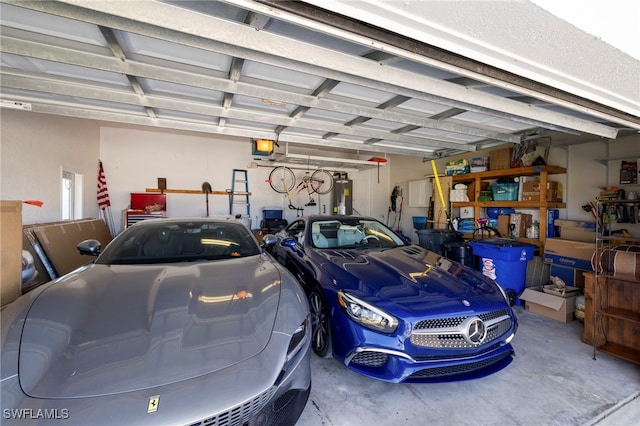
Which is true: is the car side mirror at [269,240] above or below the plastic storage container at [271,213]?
below

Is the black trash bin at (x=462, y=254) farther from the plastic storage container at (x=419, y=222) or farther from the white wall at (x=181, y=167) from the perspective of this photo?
the white wall at (x=181, y=167)

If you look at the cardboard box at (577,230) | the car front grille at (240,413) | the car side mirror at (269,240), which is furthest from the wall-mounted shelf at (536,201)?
the car front grille at (240,413)

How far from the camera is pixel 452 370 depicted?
1.73m

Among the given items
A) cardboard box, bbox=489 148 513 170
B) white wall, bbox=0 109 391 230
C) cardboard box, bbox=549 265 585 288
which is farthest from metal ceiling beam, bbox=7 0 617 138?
white wall, bbox=0 109 391 230

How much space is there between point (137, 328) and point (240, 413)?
24.2 inches

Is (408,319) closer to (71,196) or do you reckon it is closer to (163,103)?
(163,103)

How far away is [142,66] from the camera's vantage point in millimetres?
1865

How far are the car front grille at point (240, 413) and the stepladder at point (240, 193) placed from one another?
21.2 ft

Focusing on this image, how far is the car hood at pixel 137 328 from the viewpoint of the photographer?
1003 mm

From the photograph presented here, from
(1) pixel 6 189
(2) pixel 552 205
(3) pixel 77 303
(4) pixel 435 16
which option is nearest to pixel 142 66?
(3) pixel 77 303

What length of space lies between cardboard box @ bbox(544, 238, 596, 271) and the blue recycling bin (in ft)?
1.58

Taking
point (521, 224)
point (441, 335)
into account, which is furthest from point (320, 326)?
point (521, 224)

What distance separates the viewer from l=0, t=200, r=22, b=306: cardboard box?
1.74 metres

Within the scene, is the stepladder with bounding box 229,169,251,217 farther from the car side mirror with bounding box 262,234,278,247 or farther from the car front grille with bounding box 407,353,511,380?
the car front grille with bounding box 407,353,511,380
